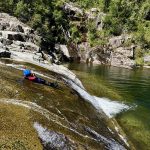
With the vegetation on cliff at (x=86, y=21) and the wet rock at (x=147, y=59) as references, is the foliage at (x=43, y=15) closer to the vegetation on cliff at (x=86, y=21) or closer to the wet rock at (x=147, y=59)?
the vegetation on cliff at (x=86, y=21)

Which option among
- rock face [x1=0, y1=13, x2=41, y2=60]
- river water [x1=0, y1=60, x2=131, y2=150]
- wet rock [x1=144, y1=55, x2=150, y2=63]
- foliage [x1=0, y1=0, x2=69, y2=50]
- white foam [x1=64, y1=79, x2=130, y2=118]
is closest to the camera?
river water [x1=0, y1=60, x2=131, y2=150]

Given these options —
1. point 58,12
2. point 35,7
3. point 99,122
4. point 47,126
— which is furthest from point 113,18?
point 47,126

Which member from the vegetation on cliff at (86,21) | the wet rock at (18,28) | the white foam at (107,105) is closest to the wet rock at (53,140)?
the white foam at (107,105)

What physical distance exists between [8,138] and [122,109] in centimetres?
2293

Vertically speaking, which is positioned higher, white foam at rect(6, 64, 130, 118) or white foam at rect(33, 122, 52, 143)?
white foam at rect(33, 122, 52, 143)

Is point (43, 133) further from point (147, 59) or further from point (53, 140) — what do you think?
point (147, 59)

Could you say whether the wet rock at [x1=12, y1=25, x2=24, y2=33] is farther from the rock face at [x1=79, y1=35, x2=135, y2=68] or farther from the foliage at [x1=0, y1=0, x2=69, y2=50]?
the rock face at [x1=79, y1=35, x2=135, y2=68]

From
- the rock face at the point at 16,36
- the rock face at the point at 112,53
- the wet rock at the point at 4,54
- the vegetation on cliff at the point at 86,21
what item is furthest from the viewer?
the vegetation on cliff at the point at 86,21

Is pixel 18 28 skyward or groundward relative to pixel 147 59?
skyward

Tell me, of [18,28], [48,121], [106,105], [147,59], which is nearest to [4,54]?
[106,105]

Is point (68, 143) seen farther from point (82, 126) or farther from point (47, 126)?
point (82, 126)

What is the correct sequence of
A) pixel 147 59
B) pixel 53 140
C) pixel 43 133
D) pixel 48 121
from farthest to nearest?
pixel 147 59 → pixel 48 121 → pixel 43 133 → pixel 53 140

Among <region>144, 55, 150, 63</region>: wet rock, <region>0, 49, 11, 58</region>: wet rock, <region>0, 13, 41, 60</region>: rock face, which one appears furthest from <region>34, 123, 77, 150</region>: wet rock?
<region>144, 55, 150, 63</region>: wet rock

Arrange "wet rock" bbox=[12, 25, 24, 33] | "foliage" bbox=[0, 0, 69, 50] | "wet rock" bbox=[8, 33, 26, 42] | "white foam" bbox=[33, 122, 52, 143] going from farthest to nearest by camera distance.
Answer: "foliage" bbox=[0, 0, 69, 50], "wet rock" bbox=[12, 25, 24, 33], "wet rock" bbox=[8, 33, 26, 42], "white foam" bbox=[33, 122, 52, 143]
